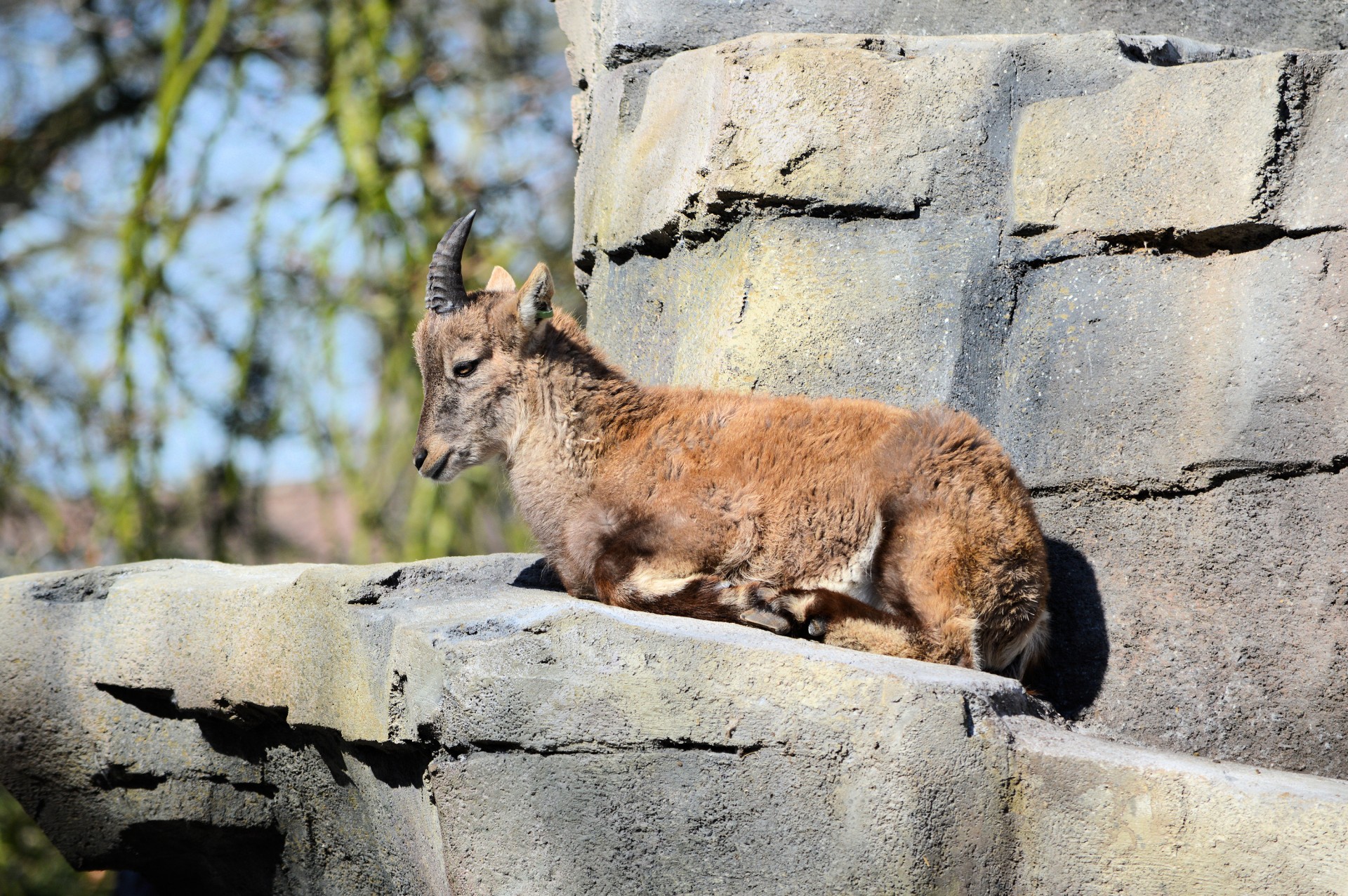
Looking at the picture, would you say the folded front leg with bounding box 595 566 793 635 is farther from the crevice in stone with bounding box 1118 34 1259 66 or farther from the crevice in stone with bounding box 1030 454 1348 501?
the crevice in stone with bounding box 1118 34 1259 66

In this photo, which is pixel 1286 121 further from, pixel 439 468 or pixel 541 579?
pixel 439 468

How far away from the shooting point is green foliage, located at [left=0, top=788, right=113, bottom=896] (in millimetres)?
9602

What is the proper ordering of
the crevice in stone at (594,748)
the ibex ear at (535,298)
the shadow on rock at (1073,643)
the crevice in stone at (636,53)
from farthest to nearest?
the crevice in stone at (636,53) < the ibex ear at (535,298) < the shadow on rock at (1073,643) < the crevice in stone at (594,748)

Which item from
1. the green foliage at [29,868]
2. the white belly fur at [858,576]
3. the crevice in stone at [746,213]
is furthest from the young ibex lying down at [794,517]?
the green foliage at [29,868]

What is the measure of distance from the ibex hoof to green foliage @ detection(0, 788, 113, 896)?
25.4 feet

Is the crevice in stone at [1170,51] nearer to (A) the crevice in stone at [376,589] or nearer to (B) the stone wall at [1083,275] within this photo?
(B) the stone wall at [1083,275]

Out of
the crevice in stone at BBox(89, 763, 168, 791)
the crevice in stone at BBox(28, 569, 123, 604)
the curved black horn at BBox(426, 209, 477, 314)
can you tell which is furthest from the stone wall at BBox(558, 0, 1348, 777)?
the crevice in stone at BBox(89, 763, 168, 791)

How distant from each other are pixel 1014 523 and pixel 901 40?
2.05 meters

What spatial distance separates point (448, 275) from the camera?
4395 mm

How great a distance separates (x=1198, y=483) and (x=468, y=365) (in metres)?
2.37

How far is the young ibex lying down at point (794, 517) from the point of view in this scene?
12.2ft

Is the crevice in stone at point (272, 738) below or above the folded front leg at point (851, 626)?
below

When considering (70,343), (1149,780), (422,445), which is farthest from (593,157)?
(70,343)

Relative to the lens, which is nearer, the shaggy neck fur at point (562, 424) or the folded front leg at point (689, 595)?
the folded front leg at point (689, 595)
